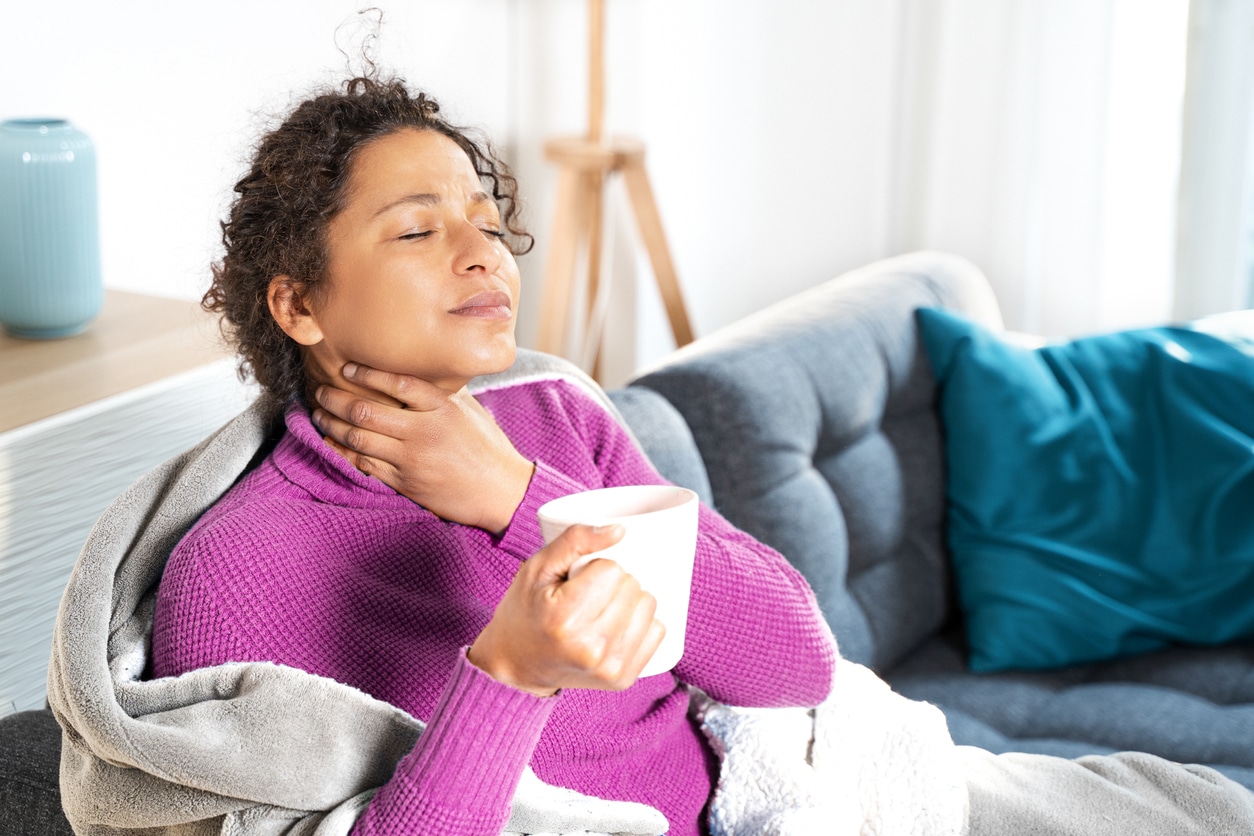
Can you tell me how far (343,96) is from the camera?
1119 mm

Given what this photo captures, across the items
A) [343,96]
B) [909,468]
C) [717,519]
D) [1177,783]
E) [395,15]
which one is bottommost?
[1177,783]

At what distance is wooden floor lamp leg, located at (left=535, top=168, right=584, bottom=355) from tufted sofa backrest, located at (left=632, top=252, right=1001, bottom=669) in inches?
39.3

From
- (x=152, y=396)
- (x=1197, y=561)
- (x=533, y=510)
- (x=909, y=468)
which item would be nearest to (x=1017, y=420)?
(x=909, y=468)

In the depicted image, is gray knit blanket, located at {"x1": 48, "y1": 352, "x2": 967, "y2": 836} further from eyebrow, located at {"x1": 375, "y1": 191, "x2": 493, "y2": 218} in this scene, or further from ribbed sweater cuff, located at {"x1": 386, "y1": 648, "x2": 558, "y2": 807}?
eyebrow, located at {"x1": 375, "y1": 191, "x2": 493, "y2": 218}

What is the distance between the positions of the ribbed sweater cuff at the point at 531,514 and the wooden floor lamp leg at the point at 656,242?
6.50 feet

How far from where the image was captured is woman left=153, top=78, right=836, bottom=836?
3.22 ft

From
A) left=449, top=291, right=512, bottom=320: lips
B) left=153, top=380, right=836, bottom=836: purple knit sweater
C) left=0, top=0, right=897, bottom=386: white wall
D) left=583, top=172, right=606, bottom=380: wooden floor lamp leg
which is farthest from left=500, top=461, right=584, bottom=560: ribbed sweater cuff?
left=583, top=172, right=606, bottom=380: wooden floor lamp leg

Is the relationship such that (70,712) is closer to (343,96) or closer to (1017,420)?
(343,96)

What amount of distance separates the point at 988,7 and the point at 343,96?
7.19 feet

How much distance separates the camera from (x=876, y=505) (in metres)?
1.86

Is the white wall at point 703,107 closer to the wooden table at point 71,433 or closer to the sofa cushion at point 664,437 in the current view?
the wooden table at point 71,433

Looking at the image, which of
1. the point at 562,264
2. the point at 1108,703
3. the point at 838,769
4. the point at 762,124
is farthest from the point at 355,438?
the point at 762,124

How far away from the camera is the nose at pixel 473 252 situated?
1.03 metres

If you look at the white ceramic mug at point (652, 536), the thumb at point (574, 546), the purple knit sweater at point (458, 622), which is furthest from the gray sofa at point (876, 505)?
the thumb at point (574, 546)
